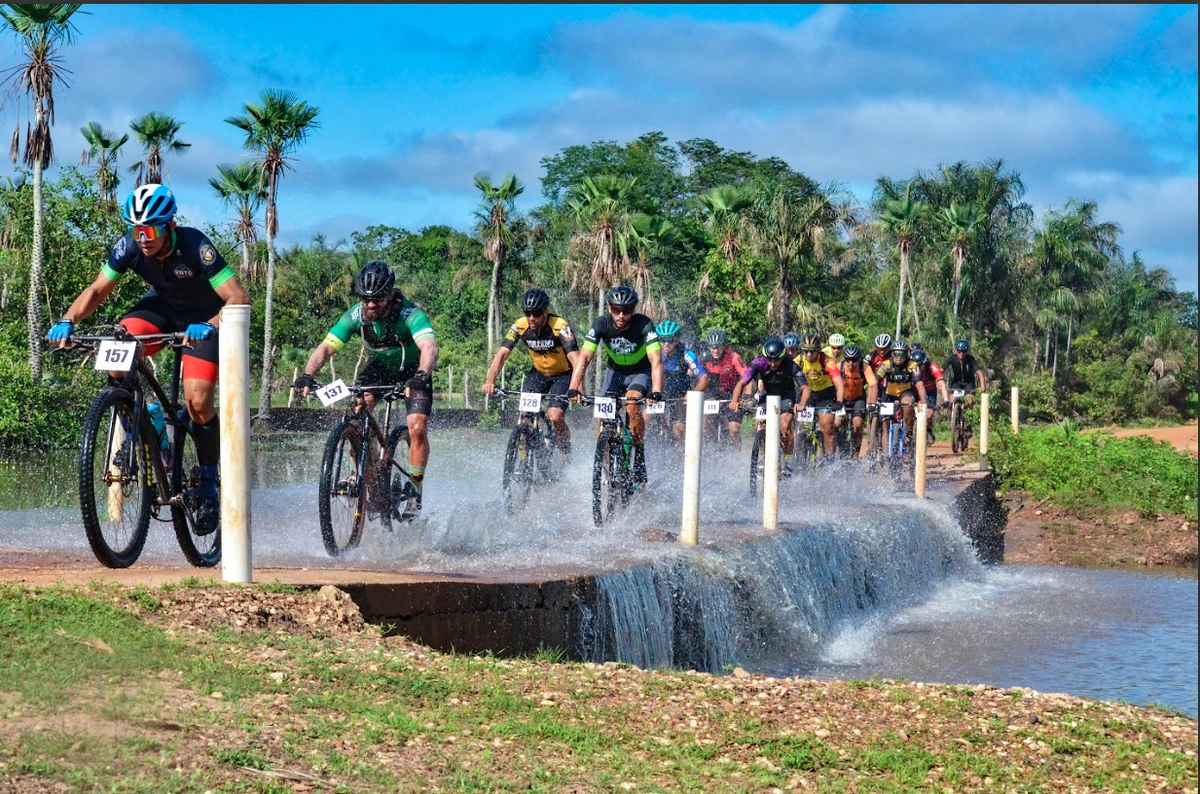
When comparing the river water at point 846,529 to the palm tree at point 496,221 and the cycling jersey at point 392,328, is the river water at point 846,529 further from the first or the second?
the palm tree at point 496,221

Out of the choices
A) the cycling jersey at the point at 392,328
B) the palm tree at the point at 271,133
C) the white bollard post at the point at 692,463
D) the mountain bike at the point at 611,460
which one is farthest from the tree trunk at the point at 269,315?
the cycling jersey at the point at 392,328

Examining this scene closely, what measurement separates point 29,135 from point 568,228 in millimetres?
30487

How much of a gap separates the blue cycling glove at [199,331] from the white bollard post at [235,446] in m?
0.43

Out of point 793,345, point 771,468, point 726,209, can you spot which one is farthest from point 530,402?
point 726,209

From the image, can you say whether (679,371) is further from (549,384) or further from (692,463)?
(692,463)

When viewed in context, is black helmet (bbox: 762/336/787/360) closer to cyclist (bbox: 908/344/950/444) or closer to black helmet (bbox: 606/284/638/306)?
black helmet (bbox: 606/284/638/306)

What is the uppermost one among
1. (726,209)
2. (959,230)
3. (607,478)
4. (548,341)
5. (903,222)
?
(903,222)

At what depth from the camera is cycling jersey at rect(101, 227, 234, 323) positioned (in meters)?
7.99

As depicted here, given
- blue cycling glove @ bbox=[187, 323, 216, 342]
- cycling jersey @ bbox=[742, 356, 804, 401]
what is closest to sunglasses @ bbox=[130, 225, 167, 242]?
blue cycling glove @ bbox=[187, 323, 216, 342]

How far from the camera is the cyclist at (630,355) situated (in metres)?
12.4

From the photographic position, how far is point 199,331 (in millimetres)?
7781

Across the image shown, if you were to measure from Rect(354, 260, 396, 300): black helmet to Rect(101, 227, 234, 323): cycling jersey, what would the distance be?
1.31 m

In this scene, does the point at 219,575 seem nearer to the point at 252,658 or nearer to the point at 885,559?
the point at 252,658

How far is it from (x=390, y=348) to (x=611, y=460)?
9.43 ft
